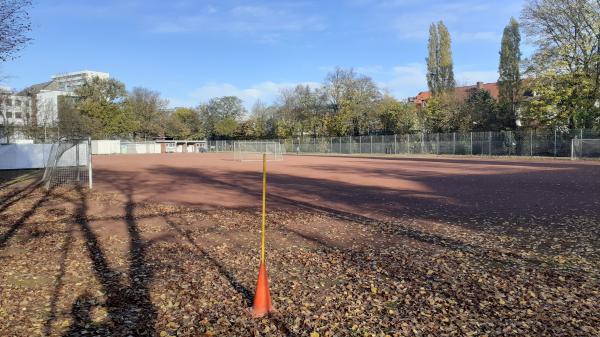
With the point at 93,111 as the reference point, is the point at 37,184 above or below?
below

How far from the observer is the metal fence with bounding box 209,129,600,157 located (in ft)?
132

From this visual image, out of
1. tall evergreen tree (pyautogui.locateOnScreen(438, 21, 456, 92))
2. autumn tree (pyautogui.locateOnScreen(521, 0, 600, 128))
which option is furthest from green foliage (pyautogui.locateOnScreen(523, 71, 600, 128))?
tall evergreen tree (pyautogui.locateOnScreen(438, 21, 456, 92))

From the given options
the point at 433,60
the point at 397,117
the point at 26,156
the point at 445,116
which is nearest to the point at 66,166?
the point at 26,156

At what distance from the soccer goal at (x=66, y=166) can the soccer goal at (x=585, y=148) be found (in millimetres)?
37039

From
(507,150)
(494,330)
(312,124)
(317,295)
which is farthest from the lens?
(312,124)

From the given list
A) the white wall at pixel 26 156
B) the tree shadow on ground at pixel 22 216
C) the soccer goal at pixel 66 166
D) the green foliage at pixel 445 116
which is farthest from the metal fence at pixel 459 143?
the tree shadow on ground at pixel 22 216

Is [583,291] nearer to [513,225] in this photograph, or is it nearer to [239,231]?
[513,225]

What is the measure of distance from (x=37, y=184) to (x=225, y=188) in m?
8.78

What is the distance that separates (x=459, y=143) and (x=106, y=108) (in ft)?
205

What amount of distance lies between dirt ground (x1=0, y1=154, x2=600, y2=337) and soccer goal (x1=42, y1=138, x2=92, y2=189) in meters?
5.90

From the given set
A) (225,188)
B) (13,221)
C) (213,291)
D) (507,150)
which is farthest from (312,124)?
(213,291)

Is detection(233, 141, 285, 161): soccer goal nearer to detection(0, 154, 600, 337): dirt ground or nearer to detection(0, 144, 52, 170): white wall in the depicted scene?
detection(0, 144, 52, 170): white wall

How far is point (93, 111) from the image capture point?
77812 mm

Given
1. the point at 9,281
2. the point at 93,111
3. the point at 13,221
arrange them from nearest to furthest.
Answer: the point at 9,281, the point at 13,221, the point at 93,111
